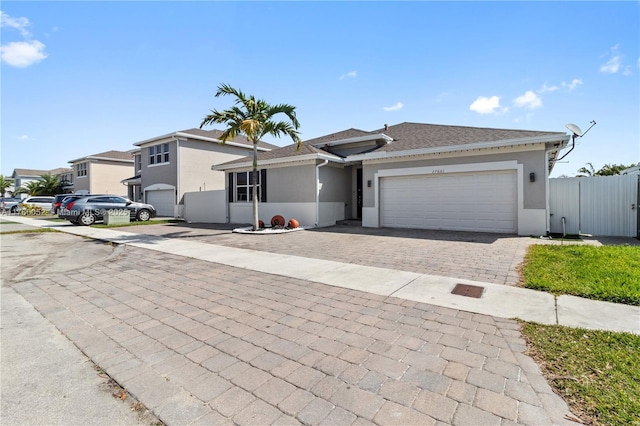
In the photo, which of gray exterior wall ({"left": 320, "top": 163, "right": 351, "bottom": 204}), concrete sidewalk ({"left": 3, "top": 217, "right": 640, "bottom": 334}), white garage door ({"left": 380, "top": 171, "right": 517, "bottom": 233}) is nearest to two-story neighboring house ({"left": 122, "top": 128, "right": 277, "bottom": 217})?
gray exterior wall ({"left": 320, "top": 163, "right": 351, "bottom": 204})

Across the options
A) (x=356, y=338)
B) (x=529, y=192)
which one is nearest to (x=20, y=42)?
(x=356, y=338)

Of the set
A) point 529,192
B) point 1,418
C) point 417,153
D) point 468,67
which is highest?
point 468,67

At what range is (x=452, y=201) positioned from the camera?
492 inches

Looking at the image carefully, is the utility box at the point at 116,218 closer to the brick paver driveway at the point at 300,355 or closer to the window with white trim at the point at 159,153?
the window with white trim at the point at 159,153

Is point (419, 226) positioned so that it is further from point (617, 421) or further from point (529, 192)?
point (617, 421)

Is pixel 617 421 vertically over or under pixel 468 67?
under

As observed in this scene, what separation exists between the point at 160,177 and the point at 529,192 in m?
23.8

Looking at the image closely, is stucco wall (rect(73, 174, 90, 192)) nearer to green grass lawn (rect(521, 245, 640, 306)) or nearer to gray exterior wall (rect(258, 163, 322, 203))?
gray exterior wall (rect(258, 163, 322, 203))

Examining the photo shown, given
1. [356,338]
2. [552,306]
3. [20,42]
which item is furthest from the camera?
[20,42]

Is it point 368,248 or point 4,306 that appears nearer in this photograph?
point 4,306

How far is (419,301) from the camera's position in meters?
4.44

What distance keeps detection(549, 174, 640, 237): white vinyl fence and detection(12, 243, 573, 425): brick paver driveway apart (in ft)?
34.8

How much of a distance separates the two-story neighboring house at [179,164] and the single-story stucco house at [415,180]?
5492mm

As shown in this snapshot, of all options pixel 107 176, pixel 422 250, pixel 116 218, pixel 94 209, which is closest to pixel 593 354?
pixel 422 250
